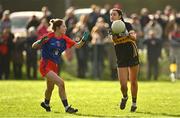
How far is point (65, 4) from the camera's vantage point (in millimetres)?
42406

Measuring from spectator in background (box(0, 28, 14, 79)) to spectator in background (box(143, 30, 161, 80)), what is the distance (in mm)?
5392

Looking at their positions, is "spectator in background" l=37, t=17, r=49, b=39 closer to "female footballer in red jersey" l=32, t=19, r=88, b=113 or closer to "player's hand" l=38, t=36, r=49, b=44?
"female footballer in red jersey" l=32, t=19, r=88, b=113

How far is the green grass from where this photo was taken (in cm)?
1502

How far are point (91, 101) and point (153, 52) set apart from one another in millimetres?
11450

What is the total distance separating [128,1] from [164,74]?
61.1ft

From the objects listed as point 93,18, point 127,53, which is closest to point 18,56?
point 93,18

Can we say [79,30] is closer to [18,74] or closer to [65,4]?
[18,74]

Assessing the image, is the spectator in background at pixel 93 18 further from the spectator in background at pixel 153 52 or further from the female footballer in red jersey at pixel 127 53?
the female footballer in red jersey at pixel 127 53

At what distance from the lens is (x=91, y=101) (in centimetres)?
1805

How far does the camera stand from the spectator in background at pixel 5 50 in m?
28.7

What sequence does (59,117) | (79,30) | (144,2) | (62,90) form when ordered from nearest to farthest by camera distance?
1. (59,117)
2. (62,90)
3. (79,30)
4. (144,2)

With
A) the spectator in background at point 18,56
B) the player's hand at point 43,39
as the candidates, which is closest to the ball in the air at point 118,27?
the player's hand at point 43,39

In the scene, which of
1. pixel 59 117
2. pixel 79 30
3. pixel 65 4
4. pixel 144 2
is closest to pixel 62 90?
pixel 59 117

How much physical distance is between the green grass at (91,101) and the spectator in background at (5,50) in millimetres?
4191
